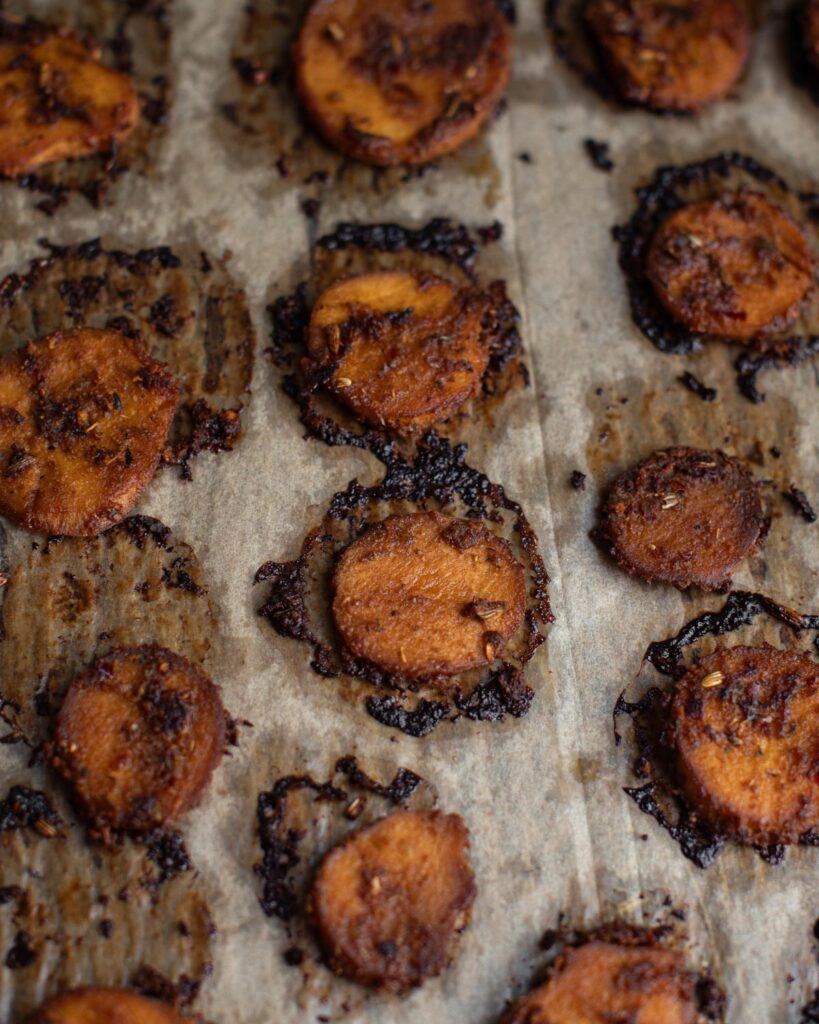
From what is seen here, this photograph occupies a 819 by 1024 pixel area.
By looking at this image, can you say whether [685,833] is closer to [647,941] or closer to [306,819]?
[647,941]

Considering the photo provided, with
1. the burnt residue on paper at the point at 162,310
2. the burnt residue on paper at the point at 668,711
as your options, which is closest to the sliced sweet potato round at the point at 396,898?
the burnt residue on paper at the point at 668,711

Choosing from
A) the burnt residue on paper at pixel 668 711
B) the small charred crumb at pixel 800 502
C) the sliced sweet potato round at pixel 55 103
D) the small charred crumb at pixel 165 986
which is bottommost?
the small charred crumb at pixel 165 986

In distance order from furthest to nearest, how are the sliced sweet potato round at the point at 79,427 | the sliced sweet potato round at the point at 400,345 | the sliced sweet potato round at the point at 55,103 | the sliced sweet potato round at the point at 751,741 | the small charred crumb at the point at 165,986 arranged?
the sliced sweet potato round at the point at 55,103, the sliced sweet potato round at the point at 400,345, the sliced sweet potato round at the point at 79,427, the sliced sweet potato round at the point at 751,741, the small charred crumb at the point at 165,986

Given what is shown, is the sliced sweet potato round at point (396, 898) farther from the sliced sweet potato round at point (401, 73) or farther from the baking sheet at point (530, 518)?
the sliced sweet potato round at point (401, 73)

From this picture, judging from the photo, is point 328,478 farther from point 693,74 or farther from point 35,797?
point 693,74

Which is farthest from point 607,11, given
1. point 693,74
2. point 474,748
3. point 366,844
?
point 366,844
